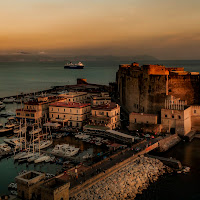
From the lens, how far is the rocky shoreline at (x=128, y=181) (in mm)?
22814

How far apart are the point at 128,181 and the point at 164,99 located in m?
22.7

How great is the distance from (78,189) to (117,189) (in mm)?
3792

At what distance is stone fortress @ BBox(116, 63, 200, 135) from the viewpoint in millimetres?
41375

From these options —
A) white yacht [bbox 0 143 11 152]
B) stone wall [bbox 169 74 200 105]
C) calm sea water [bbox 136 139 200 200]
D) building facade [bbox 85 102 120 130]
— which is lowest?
calm sea water [bbox 136 139 200 200]

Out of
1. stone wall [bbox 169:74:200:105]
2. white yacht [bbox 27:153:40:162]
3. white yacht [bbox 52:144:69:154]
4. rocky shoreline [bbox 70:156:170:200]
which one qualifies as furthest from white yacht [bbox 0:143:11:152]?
stone wall [bbox 169:74:200:105]

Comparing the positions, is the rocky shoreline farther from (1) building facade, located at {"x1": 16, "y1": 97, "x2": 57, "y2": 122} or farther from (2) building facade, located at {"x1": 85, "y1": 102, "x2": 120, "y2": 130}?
(1) building facade, located at {"x1": 16, "y1": 97, "x2": 57, "y2": 122}

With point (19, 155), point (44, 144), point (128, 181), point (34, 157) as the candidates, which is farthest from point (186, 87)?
point (19, 155)

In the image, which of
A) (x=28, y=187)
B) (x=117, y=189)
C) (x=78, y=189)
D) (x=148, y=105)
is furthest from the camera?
(x=148, y=105)

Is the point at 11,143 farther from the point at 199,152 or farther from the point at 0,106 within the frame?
the point at 0,106

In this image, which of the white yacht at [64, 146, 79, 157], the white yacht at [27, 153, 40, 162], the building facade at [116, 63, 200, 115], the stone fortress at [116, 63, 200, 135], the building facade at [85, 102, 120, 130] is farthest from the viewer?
the building facade at [116, 63, 200, 115]

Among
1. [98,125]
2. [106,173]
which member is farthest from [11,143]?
[106,173]

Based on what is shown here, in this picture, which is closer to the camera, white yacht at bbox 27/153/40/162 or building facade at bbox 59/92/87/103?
white yacht at bbox 27/153/40/162

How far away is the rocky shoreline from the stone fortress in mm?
11717

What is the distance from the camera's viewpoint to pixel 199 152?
1441 inches
